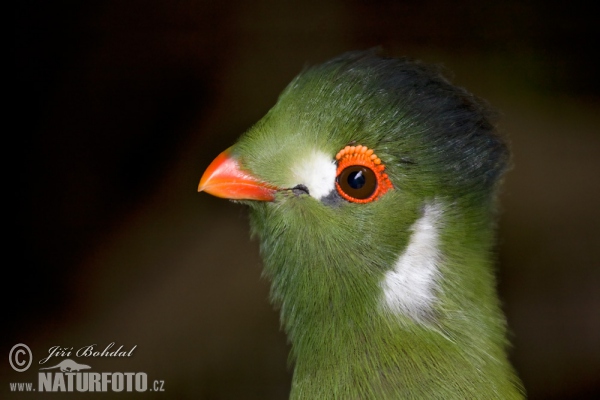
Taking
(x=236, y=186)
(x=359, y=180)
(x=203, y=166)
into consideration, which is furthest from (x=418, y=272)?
(x=203, y=166)

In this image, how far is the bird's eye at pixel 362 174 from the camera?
1.48 m

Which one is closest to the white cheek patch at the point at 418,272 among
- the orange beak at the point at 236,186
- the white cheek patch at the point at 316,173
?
the white cheek patch at the point at 316,173

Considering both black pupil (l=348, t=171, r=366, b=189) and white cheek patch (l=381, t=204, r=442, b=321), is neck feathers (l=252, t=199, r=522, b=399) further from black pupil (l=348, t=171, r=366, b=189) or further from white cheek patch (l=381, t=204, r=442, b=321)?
black pupil (l=348, t=171, r=366, b=189)

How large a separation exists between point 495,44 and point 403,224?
1668mm

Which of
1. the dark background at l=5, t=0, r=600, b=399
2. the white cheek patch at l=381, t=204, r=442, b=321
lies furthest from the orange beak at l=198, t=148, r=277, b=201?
the dark background at l=5, t=0, r=600, b=399

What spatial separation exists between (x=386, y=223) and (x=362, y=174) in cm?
13

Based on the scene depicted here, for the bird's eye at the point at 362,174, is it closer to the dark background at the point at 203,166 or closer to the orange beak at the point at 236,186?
the orange beak at the point at 236,186

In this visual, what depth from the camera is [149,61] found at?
292cm

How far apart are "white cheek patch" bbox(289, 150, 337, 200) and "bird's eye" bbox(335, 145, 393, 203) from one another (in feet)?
0.09

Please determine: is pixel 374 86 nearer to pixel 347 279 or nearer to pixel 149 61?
pixel 347 279

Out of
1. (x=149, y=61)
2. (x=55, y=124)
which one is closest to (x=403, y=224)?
(x=149, y=61)

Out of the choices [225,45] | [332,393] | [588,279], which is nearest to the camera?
[332,393]

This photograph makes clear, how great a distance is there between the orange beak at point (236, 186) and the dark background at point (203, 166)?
126 centimetres

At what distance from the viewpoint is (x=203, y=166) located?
3.18m
